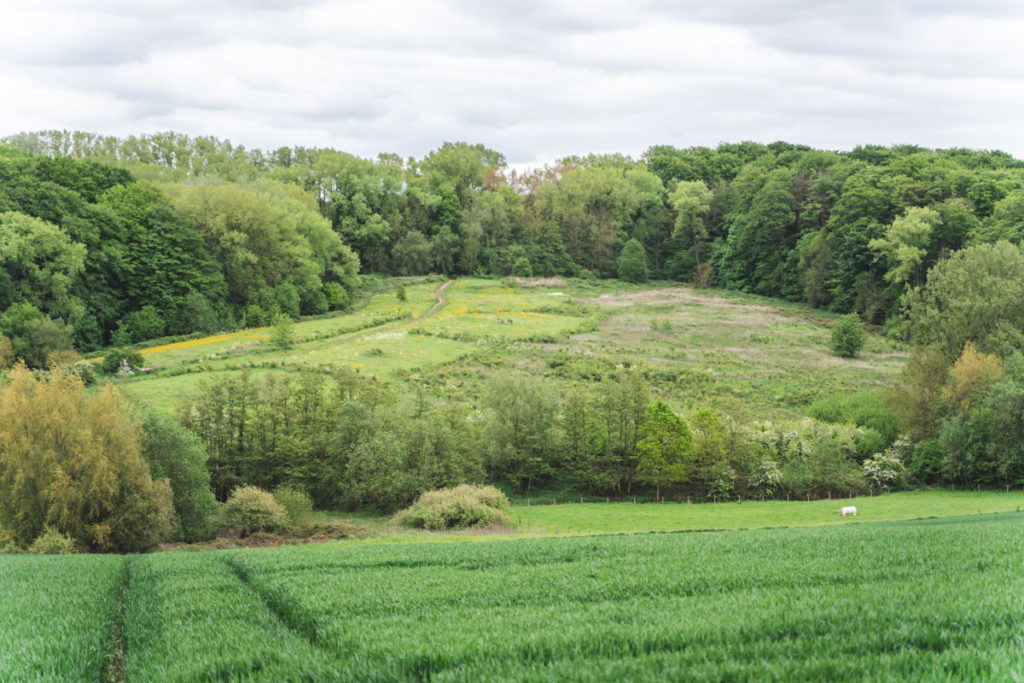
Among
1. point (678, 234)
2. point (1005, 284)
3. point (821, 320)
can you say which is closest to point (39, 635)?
point (1005, 284)

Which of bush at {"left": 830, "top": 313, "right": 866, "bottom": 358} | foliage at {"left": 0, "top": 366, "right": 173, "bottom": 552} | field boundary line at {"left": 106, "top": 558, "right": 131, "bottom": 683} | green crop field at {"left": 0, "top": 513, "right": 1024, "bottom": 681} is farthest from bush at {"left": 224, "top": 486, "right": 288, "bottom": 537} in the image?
bush at {"left": 830, "top": 313, "right": 866, "bottom": 358}

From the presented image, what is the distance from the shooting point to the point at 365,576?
14695mm

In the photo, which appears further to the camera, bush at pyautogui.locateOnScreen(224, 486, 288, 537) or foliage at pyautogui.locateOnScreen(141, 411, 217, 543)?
foliage at pyautogui.locateOnScreen(141, 411, 217, 543)

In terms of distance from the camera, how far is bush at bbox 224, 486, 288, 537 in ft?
102

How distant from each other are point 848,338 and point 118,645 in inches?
2731

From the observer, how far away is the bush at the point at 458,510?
32.2m

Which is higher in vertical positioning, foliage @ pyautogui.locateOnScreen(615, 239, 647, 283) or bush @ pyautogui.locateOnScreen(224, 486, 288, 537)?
foliage @ pyautogui.locateOnScreen(615, 239, 647, 283)

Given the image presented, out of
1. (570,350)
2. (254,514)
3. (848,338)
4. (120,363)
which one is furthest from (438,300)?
(254,514)

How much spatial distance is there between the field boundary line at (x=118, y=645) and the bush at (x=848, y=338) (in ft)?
222

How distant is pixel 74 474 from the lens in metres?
27.9

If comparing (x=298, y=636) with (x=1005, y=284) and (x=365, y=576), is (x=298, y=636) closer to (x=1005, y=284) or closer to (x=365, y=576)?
(x=365, y=576)

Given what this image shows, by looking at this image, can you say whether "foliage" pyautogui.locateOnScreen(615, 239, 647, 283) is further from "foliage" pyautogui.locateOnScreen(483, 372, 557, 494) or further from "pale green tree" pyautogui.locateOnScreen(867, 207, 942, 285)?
"foliage" pyautogui.locateOnScreen(483, 372, 557, 494)

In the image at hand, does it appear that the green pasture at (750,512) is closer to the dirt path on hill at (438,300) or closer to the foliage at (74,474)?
the foliage at (74,474)

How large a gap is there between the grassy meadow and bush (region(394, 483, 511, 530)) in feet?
53.3
